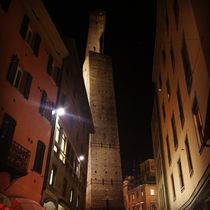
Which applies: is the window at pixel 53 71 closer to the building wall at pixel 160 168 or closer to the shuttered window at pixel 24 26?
the shuttered window at pixel 24 26

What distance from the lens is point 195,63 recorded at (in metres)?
10.9

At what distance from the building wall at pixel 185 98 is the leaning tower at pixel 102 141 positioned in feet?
74.4

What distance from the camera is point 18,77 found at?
1245 cm

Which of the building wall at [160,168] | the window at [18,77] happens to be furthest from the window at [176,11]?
the building wall at [160,168]

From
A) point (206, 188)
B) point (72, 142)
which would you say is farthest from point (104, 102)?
point (206, 188)

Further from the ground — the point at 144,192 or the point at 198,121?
the point at 144,192

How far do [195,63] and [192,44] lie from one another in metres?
0.80

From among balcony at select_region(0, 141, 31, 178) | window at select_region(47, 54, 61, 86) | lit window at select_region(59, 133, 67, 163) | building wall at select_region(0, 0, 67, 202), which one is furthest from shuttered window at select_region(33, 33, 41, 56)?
lit window at select_region(59, 133, 67, 163)

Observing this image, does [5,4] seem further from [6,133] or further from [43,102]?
[6,133]

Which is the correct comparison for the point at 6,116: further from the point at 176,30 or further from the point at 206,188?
the point at 176,30

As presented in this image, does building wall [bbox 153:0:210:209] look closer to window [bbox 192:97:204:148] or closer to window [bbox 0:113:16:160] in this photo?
window [bbox 192:97:204:148]

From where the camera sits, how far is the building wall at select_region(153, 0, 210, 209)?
10328 mm

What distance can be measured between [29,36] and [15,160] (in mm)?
6808

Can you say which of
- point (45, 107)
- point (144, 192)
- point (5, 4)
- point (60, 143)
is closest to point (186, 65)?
point (45, 107)
